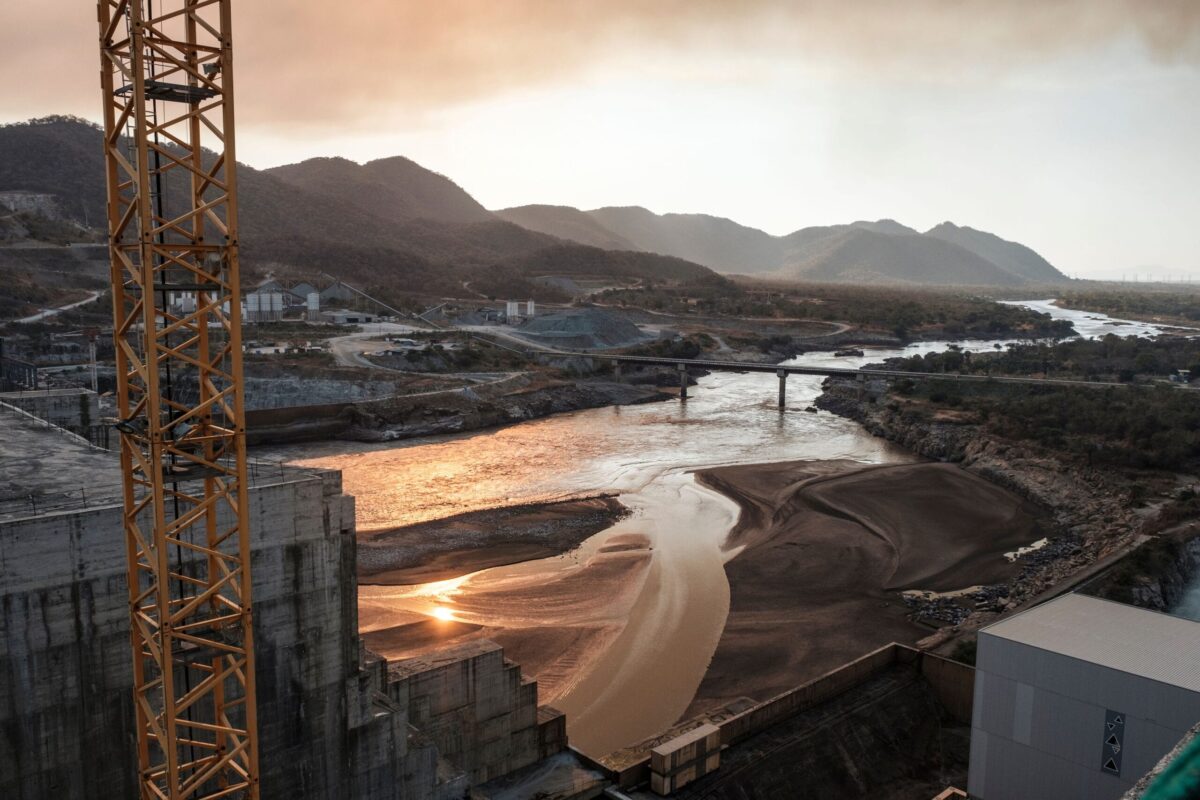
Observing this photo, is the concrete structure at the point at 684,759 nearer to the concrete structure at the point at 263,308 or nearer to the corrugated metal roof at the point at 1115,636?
the corrugated metal roof at the point at 1115,636

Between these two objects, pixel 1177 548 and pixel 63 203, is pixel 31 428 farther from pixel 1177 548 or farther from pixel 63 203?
pixel 63 203

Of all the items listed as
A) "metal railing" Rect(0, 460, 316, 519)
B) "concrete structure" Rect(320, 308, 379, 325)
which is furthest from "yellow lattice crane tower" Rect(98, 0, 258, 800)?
"concrete structure" Rect(320, 308, 379, 325)

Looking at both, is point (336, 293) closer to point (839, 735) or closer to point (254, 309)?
point (254, 309)

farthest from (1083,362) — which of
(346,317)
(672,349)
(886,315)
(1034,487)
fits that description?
(346,317)

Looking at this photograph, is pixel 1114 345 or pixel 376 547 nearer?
pixel 376 547

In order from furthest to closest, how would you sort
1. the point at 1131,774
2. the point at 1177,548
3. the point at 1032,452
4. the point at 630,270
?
the point at 630,270 → the point at 1032,452 → the point at 1177,548 → the point at 1131,774

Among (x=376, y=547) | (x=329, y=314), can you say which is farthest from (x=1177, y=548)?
(x=329, y=314)

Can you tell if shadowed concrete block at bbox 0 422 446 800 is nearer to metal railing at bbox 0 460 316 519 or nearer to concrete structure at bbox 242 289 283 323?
metal railing at bbox 0 460 316 519
